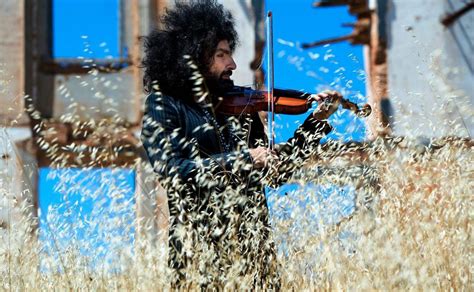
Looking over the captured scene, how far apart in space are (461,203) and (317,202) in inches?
20.0

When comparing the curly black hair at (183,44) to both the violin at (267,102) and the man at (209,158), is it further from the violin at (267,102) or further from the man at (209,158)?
the violin at (267,102)

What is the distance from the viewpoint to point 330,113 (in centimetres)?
334

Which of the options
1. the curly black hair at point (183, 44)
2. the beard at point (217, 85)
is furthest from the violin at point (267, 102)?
the curly black hair at point (183, 44)

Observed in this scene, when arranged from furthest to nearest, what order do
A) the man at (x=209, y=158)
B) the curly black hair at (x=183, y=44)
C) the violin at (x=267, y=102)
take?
1. the curly black hair at (x=183, y=44)
2. the violin at (x=267, y=102)
3. the man at (x=209, y=158)

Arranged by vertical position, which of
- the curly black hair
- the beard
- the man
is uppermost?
the curly black hair

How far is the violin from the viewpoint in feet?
10.6

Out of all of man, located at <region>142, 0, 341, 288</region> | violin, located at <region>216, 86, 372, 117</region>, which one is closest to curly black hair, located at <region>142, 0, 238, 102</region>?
man, located at <region>142, 0, 341, 288</region>

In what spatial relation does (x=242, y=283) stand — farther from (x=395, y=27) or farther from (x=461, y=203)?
(x=395, y=27)

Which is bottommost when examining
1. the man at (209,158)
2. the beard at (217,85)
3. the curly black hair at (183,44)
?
the man at (209,158)

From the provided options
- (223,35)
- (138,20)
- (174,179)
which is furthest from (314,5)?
(174,179)

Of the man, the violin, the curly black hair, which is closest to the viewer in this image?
the man

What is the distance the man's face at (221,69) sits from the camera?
327cm

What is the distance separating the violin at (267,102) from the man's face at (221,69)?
0.04m

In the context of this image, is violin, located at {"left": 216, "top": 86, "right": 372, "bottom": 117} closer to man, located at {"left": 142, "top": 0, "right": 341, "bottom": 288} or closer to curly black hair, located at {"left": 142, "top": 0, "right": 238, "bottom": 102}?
man, located at {"left": 142, "top": 0, "right": 341, "bottom": 288}
